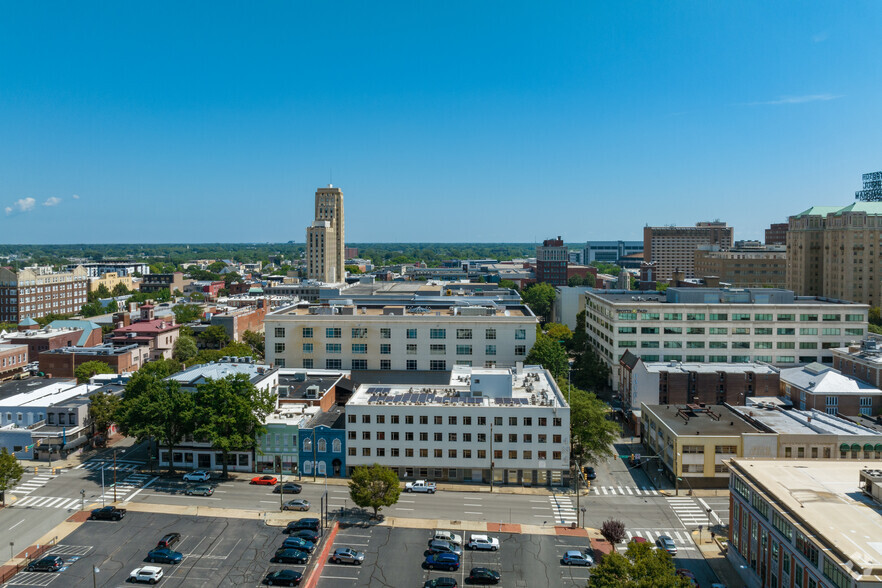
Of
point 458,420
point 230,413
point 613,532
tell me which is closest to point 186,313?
point 230,413

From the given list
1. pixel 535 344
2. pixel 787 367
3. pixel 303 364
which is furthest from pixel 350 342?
pixel 787 367

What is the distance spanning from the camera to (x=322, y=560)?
56844 mm

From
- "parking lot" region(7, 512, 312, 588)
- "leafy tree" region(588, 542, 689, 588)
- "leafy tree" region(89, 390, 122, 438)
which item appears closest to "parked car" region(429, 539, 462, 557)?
"parking lot" region(7, 512, 312, 588)

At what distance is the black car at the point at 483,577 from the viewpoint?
53.2 meters

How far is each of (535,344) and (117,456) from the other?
62991mm

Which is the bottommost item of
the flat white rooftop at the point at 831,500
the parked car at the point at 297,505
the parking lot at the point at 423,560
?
the parking lot at the point at 423,560

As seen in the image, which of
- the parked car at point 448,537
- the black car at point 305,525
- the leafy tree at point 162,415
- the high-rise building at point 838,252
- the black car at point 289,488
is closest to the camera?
the parked car at point 448,537

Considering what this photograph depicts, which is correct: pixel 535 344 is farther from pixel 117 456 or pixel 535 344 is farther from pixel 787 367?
pixel 117 456

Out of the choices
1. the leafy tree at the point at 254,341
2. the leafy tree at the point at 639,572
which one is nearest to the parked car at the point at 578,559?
the leafy tree at the point at 639,572

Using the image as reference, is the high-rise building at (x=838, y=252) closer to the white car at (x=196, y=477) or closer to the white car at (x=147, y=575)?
the white car at (x=196, y=477)

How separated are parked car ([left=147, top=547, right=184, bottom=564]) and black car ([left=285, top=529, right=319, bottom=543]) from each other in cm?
988

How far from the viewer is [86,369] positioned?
113500 millimetres

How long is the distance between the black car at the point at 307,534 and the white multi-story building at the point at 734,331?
230 feet

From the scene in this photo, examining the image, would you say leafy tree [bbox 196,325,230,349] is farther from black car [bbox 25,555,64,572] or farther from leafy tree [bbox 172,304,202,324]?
black car [bbox 25,555,64,572]
